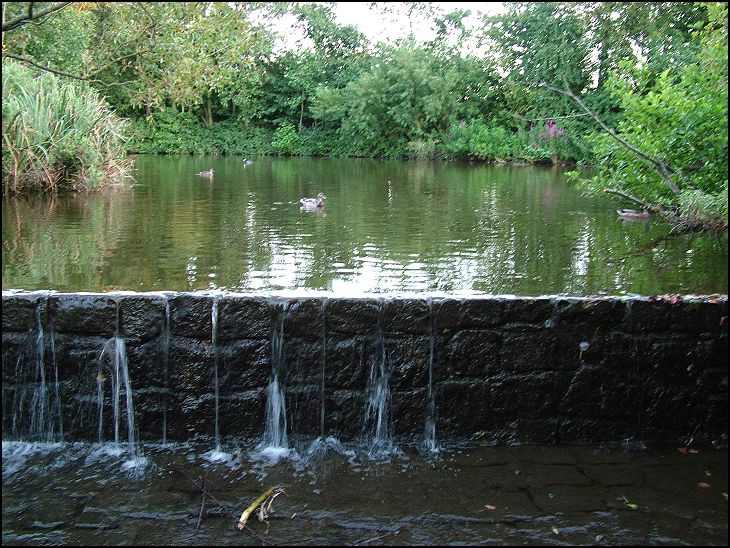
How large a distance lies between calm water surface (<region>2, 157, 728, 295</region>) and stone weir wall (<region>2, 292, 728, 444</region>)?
3.34 ft

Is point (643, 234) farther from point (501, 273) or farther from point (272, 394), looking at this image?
point (272, 394)

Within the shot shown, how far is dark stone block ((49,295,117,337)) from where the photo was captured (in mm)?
4457

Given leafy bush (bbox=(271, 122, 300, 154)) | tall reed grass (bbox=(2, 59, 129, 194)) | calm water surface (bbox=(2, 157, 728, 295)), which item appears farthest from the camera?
leafy bush (bbox=(271, 122, 300, 154))

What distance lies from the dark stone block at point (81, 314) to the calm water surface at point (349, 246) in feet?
3.69

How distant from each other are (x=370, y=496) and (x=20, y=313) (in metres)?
2.34

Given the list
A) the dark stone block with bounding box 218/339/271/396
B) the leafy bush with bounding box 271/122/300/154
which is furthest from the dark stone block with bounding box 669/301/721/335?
the leafy bush with bounding box 271/122/300/154

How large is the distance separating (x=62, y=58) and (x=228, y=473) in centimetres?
1638

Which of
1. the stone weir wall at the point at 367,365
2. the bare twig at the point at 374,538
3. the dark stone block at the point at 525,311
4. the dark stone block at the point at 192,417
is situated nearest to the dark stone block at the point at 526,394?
the stone weir wall at the point at 367,365

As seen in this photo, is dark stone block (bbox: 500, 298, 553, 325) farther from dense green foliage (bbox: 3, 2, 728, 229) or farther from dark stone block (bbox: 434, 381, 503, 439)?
dense green foliage (bbox: 3, 2, 728, 229)

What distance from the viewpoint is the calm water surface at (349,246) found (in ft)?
19.3

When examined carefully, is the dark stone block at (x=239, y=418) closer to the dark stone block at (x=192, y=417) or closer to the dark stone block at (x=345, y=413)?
the dark stone block at (x=192, y=417)

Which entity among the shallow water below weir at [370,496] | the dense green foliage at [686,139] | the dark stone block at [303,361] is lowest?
the shallow water below weir at [370,496]

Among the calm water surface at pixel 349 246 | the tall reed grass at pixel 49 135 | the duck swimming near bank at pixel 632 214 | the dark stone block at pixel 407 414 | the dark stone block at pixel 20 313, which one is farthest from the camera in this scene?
the tall reed grass at pixel 49 135

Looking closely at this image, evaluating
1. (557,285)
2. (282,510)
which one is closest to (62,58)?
(557,285)
